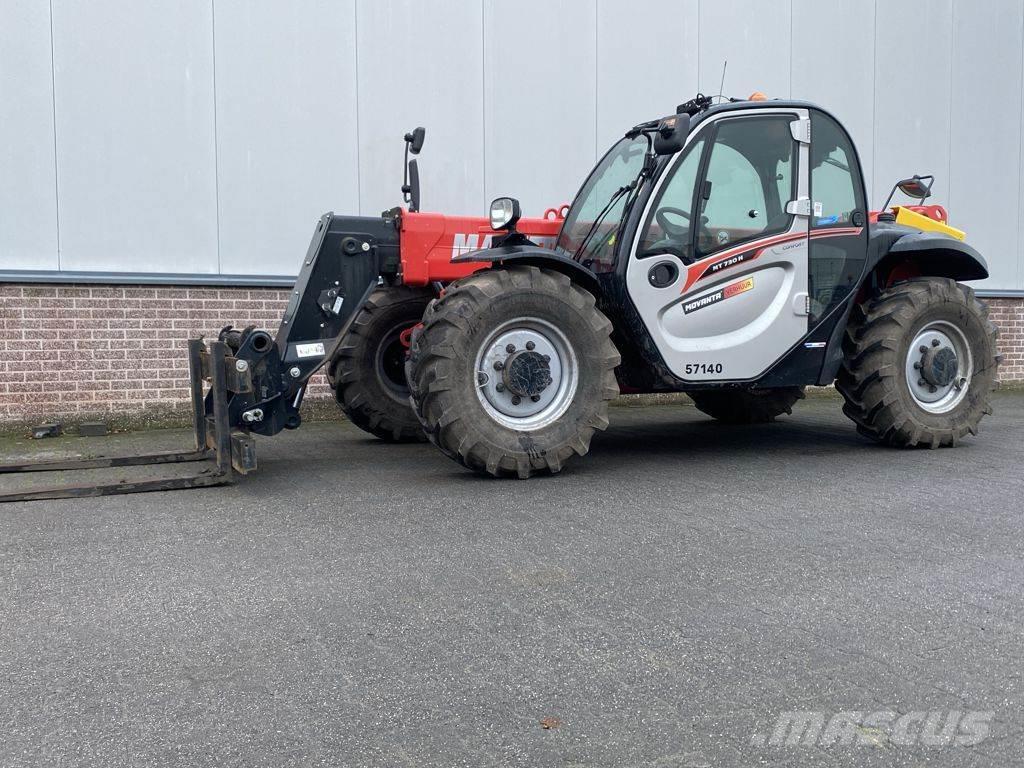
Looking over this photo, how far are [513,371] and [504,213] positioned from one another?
1.10m

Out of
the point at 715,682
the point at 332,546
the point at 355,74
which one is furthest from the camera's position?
the point at 355,74

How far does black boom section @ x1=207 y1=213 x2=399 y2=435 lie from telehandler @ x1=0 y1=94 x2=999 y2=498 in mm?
13

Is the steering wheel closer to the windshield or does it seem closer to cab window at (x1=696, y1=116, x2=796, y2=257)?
cab window at (x1=696, y1=116, x2=796, y2=257)

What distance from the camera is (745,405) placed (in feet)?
29.5

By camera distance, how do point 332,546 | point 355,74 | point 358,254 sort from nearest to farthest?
point 332,546
point 358,254
point 355,74

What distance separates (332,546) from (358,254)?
2620 mm

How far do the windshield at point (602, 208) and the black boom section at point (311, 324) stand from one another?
1396mm

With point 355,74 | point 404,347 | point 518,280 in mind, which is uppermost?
point 355,74

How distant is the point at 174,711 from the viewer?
8.80 ft

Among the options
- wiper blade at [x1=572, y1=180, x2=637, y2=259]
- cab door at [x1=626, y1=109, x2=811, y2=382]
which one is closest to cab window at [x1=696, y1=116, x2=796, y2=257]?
cab door at [x1=626, y1=109, x2=811, y2=382]

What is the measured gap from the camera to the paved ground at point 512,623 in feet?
8.33

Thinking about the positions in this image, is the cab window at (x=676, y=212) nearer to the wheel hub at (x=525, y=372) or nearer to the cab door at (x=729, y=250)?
the cab door at (x=729, y=250)

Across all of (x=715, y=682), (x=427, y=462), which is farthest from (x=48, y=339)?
(x=715, y=682)

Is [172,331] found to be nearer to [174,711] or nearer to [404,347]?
[404,347]
